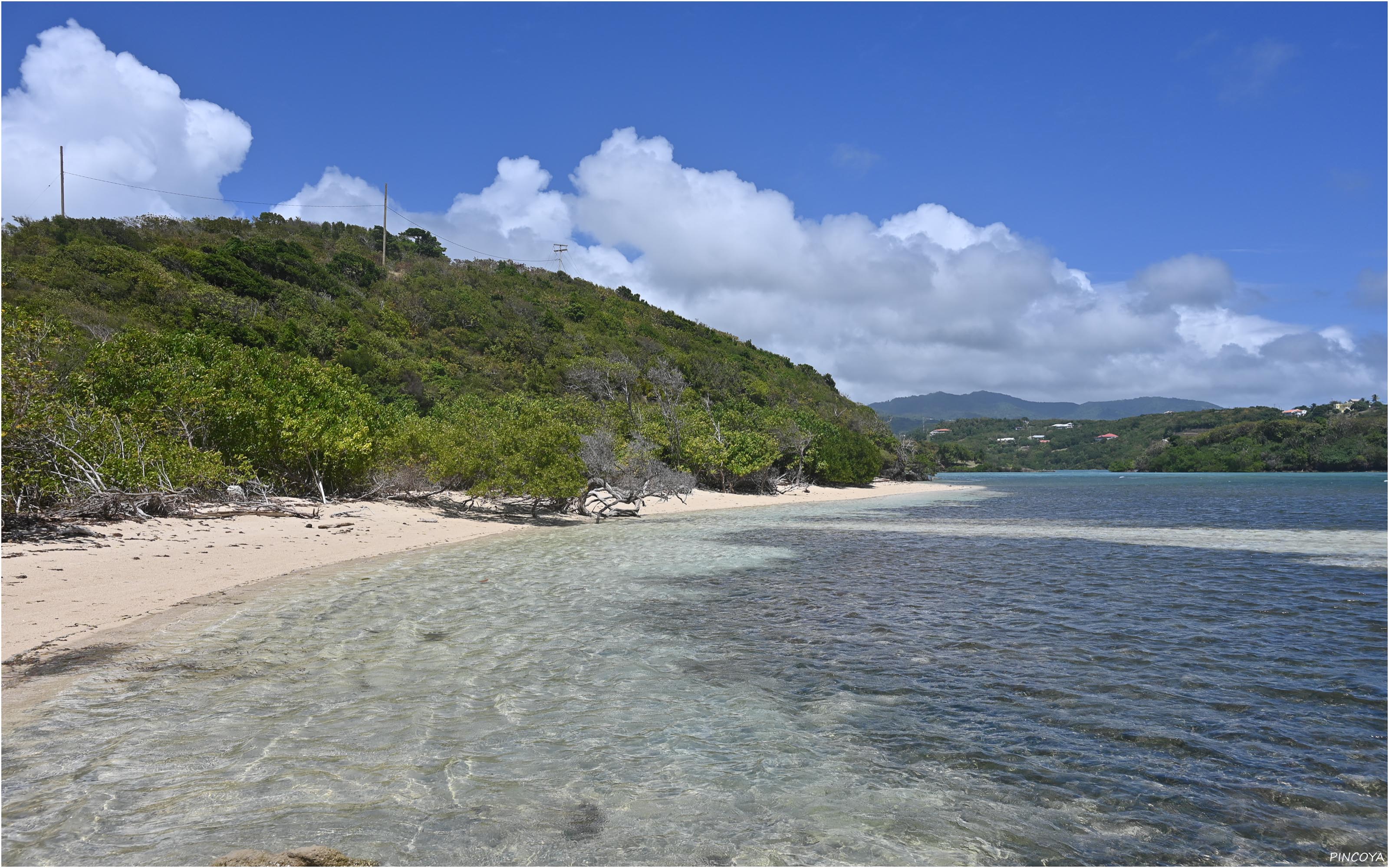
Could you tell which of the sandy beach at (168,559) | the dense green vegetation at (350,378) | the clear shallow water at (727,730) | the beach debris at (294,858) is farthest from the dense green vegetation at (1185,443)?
the beach debris at (294,858)

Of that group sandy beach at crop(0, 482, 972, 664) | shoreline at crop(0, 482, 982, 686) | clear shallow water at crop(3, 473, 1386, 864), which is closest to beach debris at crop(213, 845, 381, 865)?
clear shallow water at crop(3, 473, 1386, 864)

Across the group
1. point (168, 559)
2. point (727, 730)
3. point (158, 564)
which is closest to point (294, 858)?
point (727, 730)

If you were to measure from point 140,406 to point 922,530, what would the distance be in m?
23.1

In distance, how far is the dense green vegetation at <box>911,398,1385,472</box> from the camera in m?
96.9

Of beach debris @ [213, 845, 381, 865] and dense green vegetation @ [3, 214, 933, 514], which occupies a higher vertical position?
dense green vegetation @ [3, 214, 933, 514]

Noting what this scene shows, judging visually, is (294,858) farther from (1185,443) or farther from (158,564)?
(1185,443)

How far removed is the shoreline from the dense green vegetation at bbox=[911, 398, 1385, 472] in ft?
366

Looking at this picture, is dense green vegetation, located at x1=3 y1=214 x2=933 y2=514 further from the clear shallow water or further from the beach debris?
the beach debris

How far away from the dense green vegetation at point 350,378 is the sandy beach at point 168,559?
4.45 ft

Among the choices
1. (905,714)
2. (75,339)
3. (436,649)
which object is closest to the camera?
(905,714)

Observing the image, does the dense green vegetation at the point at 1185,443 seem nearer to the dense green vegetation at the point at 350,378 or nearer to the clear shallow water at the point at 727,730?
the dense green vegetation at the point at 350,378

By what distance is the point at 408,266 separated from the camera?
229 ft

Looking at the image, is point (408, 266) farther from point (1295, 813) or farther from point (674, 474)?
point (1295, 813)

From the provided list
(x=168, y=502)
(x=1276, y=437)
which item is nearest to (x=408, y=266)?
(x=168, y=502)
